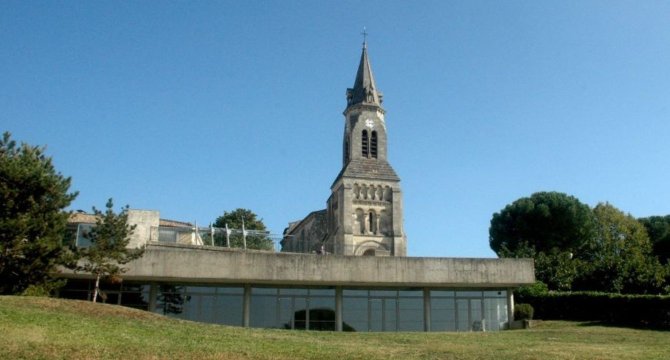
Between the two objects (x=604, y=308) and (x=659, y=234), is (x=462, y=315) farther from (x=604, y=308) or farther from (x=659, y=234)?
(x=659, y=234)

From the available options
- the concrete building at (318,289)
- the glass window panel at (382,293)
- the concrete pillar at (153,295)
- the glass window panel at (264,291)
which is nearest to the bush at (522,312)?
the concrete building at (318,289)

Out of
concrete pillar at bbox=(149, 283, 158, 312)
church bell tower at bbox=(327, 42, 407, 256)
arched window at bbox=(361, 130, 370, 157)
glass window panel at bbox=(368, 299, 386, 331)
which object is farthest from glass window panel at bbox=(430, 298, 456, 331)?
arched window at bbox=(361, 130, 370, 157)

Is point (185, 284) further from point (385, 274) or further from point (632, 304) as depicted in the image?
point (632, 304)

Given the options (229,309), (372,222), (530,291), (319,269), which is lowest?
(229,309)

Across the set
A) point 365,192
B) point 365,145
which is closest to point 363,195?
point 365,192

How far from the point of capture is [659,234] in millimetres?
63281

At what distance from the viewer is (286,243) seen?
62.3m

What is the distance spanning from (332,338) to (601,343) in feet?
27.0

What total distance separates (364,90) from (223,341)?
171 ft

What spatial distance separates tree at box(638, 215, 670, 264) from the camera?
60.3 metres

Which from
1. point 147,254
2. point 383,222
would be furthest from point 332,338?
point 383,222

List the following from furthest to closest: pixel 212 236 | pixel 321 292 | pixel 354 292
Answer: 1. pixel 212 236
2. pixel 354 292
3. pixel 321 292

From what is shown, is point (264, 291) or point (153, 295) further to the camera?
point (264, 291)

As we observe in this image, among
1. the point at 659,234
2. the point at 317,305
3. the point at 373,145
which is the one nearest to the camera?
the point at 317,305
